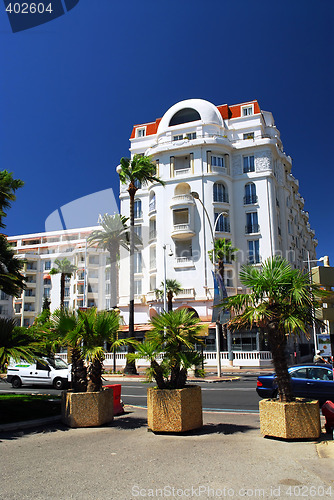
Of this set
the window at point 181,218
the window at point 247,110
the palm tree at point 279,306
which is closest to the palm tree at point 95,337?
the palm tree at point 279,306

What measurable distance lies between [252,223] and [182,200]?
24.9 feet

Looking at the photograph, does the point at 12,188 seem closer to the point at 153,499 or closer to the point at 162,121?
the point at 153,499

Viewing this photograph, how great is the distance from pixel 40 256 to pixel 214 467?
78.9 meters

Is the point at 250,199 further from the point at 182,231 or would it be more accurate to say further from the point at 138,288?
the point at 138,288

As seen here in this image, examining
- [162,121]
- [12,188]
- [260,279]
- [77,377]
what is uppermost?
[162,121]

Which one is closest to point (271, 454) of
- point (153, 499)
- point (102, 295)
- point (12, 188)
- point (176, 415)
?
point (176, 415)

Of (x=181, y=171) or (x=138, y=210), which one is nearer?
(x=181, y=171)

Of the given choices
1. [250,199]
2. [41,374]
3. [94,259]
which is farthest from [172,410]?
[94,259]

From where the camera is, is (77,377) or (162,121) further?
(162,121)

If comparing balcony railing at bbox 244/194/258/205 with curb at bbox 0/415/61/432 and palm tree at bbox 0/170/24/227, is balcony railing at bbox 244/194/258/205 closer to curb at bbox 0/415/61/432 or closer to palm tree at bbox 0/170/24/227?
palm tree at bbox 0/170/24/227

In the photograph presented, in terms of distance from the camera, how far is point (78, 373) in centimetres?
938

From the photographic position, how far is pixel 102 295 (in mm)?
73812

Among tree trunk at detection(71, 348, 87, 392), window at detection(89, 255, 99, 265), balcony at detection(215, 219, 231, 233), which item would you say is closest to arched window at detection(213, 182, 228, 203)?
balcony at detection(215, 219, 231, 233)

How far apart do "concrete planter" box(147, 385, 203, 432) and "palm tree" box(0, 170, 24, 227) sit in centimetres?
761
